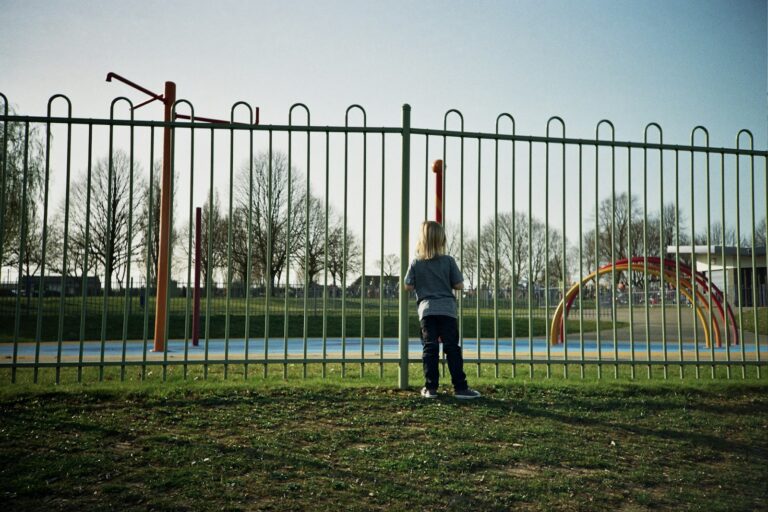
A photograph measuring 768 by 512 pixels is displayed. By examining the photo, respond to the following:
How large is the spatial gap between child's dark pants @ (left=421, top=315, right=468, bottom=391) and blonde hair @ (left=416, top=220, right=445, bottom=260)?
546 millimetres

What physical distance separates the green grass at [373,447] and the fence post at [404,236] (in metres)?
0.26

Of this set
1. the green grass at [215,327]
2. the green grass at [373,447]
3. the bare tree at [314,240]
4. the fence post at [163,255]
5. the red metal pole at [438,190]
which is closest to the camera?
the green grass at [373,447]

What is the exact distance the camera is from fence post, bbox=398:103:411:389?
5.02 m

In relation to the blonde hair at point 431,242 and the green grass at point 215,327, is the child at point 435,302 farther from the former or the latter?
the green grass at point 215,327

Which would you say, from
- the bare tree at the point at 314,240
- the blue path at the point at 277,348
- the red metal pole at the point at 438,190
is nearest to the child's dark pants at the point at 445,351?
the red metal pole at the point at 438,190

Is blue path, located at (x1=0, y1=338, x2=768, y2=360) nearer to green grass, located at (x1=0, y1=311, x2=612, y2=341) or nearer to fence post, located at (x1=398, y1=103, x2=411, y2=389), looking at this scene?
green grass, located at (x1=0, y1=311, x2=612, y2=341)

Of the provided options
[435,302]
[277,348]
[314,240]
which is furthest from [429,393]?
[314,240]

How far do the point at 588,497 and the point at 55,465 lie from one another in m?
2.99

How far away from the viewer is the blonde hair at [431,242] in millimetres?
4902

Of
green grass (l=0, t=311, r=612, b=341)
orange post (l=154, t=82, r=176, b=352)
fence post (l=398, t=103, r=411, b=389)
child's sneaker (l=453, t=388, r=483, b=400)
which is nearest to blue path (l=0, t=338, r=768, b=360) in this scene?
orange post (l=154, t=82, r=176, b=352)

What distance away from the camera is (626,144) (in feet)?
18.9

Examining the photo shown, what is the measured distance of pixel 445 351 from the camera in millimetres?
4777

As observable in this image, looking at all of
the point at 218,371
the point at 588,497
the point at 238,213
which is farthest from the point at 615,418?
the point at 238,213

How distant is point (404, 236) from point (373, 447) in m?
2.11
